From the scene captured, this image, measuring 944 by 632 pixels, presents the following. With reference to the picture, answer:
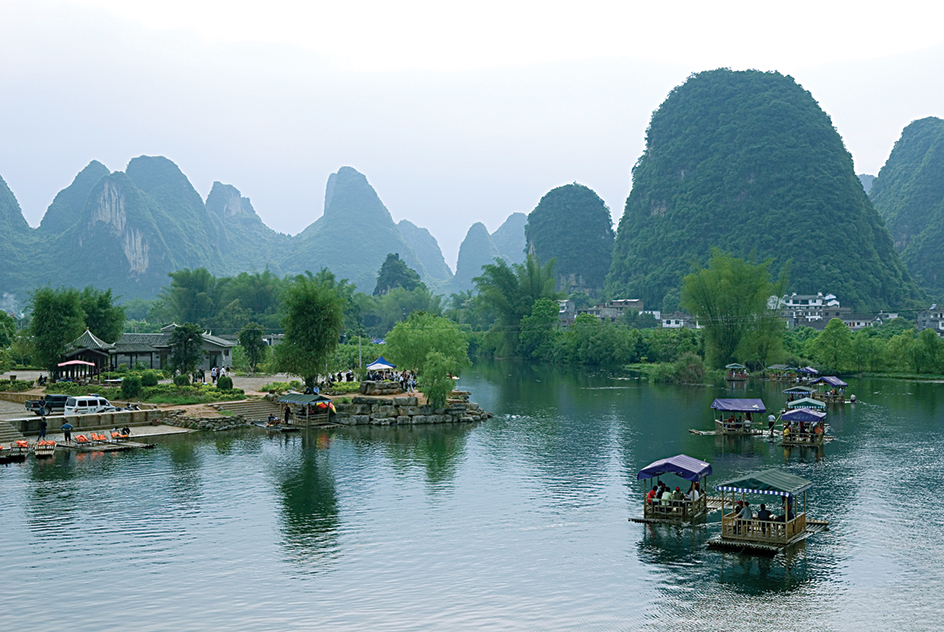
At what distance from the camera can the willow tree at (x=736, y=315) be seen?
7862cm

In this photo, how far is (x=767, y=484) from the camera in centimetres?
2159

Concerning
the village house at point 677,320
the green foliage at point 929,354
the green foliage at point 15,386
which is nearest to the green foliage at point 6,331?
the green foliage at point 15,386

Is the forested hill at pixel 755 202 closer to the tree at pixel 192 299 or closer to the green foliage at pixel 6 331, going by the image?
the tree at pixel 192 299

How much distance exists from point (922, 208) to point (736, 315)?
12400cm

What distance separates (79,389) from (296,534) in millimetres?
29976

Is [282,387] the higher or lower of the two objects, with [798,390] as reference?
higher

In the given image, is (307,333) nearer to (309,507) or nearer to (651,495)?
(309,507)

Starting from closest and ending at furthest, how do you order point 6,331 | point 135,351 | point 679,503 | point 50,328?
1. point 679,503
2. point 50,328
3. point 135,351
4. point 6,331

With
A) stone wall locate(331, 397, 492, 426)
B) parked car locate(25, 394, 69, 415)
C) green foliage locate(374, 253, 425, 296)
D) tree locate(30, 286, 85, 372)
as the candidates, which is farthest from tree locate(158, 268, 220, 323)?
stone wall locate(331, 397, 492, 426)

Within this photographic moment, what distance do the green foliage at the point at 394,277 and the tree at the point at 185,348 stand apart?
115458 mm

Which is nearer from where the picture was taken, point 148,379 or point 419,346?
point 148,379

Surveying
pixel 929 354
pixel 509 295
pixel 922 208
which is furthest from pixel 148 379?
pixel 922 208

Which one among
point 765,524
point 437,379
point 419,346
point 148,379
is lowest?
point 765,524

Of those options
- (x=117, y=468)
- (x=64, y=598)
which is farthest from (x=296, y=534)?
(x=117, y=468)
